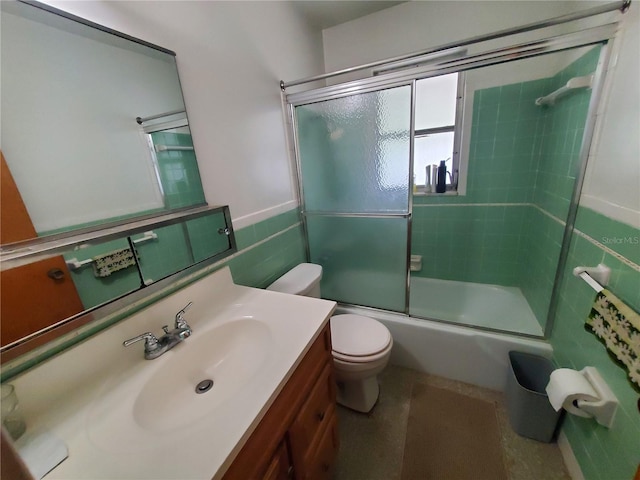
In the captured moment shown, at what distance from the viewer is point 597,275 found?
972 millimetres

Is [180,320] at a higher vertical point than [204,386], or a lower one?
higher

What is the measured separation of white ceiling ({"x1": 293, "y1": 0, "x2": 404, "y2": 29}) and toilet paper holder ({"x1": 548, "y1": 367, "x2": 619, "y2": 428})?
245cm

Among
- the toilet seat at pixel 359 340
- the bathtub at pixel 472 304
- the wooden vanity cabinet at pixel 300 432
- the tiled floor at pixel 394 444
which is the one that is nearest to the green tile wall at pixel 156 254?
the wooden vanity cabinet at pixel 300 432

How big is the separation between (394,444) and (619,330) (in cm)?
108

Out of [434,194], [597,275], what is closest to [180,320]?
[597,275]

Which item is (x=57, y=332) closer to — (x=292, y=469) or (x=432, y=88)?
(x=292, y=469)

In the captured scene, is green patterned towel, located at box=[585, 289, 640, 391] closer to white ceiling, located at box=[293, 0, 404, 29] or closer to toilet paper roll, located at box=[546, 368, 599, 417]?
toilet paper roll, located at box=[546, 368, 599, 417]

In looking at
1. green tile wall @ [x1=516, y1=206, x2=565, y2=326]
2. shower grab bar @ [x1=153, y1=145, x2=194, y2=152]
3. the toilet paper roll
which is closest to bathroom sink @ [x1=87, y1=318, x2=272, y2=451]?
shower grab bar @ [x1=153, y1=145, x2=194, y2=152]

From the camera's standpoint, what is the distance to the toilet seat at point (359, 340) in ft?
4.15

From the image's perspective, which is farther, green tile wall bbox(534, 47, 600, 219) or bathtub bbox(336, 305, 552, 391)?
bathtub bbox(336, 305, 552, 391)

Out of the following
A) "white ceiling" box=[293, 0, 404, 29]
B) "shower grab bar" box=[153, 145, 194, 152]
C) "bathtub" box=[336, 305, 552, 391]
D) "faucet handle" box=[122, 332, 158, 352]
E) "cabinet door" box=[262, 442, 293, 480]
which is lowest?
"bathtub" box=[336, 305, 552, 391]

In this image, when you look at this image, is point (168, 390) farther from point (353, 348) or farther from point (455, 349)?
point (455, 349)

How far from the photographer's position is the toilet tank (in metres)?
1.45

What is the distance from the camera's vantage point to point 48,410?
643mm
